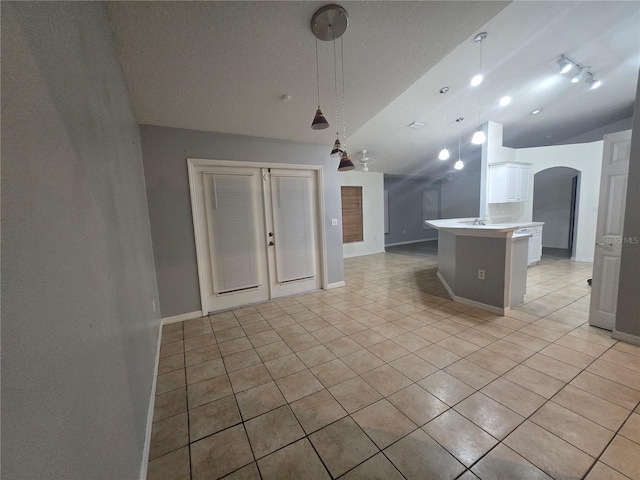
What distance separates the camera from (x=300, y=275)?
13.6 ft

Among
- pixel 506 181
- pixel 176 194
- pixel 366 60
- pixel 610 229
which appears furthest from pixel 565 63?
pixel 176 194

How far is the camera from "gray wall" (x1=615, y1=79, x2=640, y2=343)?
A: 2.23 meters

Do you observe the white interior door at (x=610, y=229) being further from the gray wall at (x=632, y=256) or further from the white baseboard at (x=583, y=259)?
the white baseboard at (x=583, y=259)

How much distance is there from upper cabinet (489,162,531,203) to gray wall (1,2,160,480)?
641cm

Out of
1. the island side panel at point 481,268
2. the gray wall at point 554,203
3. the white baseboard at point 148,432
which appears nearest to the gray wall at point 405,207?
the gray wall at point 554,203

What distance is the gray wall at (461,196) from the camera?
903 cm

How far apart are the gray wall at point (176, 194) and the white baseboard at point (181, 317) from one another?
0.04m

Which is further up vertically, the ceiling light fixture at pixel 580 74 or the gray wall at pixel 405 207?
the ceiling light fixture at pixel 580 74

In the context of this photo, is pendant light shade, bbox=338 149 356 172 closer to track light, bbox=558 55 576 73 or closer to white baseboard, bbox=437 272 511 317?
white baseboard, bbox=437 272 511 317

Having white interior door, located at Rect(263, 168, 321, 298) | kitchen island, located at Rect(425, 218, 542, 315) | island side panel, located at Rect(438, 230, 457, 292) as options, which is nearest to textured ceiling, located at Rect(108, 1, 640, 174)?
white interior door, located at Rect(263, 168, 321, 298)

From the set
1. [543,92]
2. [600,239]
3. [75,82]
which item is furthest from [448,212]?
[75,82]

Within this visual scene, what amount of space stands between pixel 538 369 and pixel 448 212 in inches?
348

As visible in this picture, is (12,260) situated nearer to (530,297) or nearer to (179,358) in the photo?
(179,358)

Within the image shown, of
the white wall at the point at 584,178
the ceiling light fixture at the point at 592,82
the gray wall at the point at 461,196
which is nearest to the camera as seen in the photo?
the ceiling light fixture at the point at 592,82
